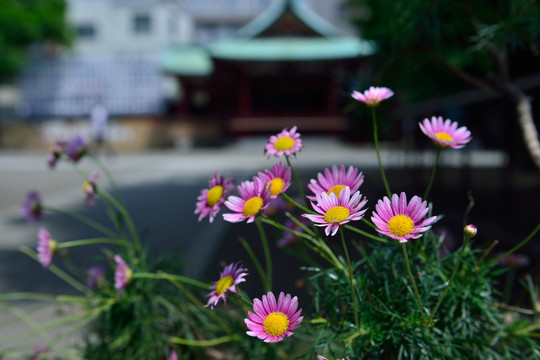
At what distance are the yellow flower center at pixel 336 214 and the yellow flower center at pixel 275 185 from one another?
206mm

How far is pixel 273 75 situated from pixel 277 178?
22.9m

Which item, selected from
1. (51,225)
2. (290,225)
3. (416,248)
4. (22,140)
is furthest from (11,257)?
(22,140)

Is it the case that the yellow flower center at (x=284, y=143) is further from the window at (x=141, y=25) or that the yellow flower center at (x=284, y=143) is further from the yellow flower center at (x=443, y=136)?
the window at (x=141, y=25)

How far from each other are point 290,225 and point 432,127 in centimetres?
68

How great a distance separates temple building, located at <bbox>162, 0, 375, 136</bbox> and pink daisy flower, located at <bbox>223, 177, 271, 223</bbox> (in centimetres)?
1996

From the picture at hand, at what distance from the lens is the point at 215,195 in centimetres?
130

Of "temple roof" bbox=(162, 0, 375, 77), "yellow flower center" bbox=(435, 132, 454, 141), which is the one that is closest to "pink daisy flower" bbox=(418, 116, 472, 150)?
"yellow flower center" bbox=(435, 132, 454, 141)

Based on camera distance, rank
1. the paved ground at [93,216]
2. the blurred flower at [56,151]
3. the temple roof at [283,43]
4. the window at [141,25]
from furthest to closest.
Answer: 1. the window at [141,25]
2. the temple roof at [283,43]
3. the paved ground at [93,216]
4. the blurred flower at [56,151]

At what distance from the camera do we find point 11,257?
4.22 metres

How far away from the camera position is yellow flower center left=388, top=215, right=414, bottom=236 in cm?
93

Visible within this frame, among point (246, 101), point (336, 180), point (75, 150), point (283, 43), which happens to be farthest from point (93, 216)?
point (283, 43)

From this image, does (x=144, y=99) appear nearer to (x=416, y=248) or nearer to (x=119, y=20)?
(x=119, y=20)

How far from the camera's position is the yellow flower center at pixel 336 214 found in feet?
3.07

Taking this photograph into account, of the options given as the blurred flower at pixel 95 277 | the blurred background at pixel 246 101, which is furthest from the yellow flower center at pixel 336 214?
the blurred flower at pixel 95 277
